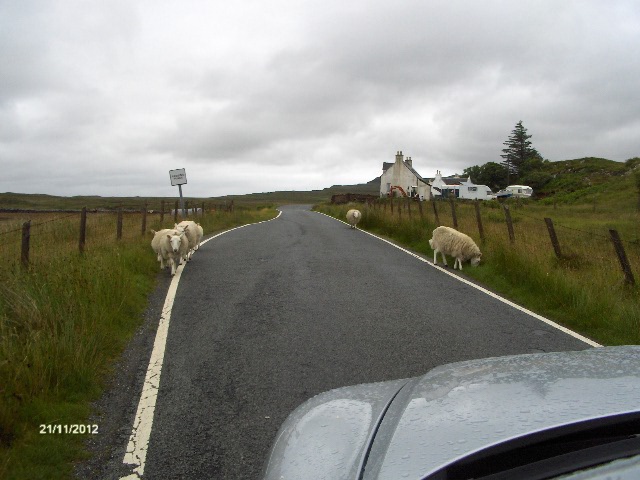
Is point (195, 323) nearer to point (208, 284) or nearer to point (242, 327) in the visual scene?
point (242, 327)

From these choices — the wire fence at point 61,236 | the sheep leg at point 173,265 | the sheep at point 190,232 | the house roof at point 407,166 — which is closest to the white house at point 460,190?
the house roof at point 407,166

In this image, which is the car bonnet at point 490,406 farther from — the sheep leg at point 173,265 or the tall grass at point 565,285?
the sheep leg at point 173,265

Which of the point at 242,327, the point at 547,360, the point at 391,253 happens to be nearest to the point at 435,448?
the point at 547,360

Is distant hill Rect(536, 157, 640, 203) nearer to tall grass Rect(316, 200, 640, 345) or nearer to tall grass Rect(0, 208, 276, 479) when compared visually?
tall grass Rect(316, 200, 640, 345)

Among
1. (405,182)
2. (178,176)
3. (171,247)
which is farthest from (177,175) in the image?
(405,182)

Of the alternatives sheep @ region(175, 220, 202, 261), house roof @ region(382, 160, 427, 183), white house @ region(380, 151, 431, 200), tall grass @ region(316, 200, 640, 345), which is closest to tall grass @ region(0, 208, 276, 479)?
sheep @ region(175, 220, 202, 261)

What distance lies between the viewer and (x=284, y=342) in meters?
5.91

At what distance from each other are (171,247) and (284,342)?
565 cm

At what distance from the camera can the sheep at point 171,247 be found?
34.7 feet

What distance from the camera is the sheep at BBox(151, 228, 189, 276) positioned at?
1059 centimetres

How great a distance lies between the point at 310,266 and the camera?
11.6 meters

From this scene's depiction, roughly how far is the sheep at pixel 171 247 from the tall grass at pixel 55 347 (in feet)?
7.04

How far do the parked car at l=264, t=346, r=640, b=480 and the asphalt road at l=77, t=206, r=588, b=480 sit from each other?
1627 mm

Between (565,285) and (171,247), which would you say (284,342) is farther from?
(171,247)
